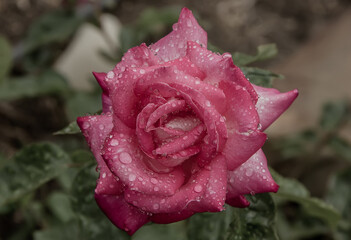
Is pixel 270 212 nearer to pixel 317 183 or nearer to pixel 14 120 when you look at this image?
pixel 317 183

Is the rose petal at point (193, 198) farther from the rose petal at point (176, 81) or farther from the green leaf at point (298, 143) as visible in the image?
the green leaf at point (298, 143)

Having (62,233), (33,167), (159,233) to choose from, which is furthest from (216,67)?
(62,233)

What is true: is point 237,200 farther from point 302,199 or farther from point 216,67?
point 302,199

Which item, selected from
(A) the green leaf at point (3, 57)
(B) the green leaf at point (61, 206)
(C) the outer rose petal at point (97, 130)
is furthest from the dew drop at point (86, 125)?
(A) the green leaf at point (3, 57)

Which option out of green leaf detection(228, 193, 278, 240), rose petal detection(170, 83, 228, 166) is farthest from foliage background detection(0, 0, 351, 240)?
rose petal detection(170, 83, 228, 166)

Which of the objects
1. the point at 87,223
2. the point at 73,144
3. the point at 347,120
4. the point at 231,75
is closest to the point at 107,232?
the point at 87,223

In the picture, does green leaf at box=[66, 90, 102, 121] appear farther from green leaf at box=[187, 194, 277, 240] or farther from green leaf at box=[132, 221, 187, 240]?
green leaf at box=[187, 194, 277, 240]

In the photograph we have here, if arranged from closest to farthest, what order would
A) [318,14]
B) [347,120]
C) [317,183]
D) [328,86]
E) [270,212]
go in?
[270,212], [347,120], [317,183], [328,86], [318,14]
